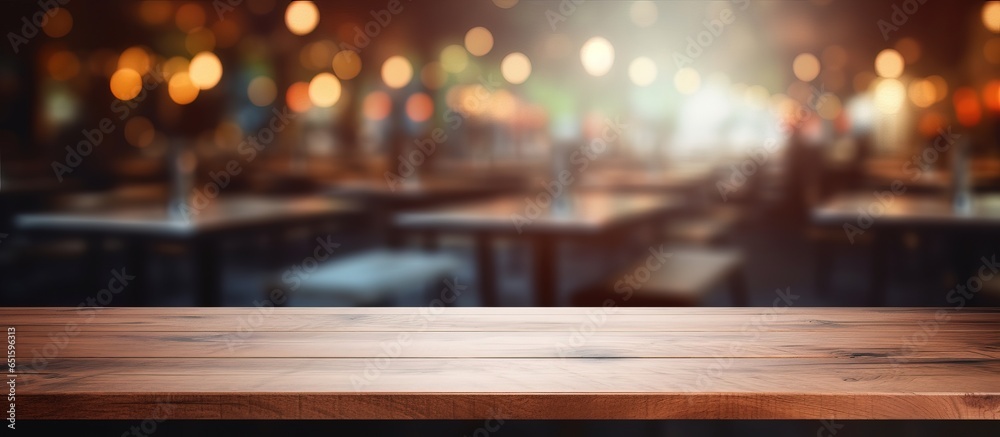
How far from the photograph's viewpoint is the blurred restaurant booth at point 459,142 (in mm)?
2332

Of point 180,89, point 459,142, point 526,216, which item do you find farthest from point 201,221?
point 526,216

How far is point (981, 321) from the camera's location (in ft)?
5.21

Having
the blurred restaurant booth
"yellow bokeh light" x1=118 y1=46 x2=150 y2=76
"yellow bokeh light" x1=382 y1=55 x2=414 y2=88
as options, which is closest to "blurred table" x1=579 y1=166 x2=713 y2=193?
the blurred restaurant booth

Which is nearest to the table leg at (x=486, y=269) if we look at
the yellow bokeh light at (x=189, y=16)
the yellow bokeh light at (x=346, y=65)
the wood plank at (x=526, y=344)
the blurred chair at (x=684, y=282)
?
the blurred chair at (x=684, y=282)

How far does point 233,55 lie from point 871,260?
2.07 metres

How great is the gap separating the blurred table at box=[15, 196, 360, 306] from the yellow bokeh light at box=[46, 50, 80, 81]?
0.42 meters

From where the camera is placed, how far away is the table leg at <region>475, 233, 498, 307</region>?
93.4 inches

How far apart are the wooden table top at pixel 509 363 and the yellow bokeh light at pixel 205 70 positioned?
893mm

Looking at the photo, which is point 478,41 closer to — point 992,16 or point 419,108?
point 419,108

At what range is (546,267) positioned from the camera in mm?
2467

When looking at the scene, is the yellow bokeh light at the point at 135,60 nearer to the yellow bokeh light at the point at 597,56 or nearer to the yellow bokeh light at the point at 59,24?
the yellow bokeh light at the point at 59,24

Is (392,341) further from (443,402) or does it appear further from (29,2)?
(29,2)

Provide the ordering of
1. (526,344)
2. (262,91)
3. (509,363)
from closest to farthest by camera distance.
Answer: (509,363) → (526,344) → (262,91)

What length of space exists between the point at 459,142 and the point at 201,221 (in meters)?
0.80
